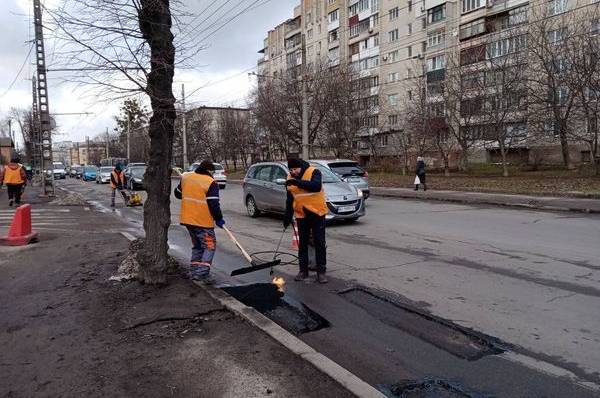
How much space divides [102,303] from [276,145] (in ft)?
155

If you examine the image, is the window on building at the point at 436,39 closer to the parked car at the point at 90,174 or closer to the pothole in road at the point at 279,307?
the parked car at the point at 90,174

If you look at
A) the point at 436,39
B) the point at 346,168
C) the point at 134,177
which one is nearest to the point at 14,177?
the point at 134,177

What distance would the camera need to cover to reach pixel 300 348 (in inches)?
167

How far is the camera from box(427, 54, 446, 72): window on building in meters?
51.5

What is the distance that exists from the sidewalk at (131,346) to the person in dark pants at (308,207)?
1630 millimetres

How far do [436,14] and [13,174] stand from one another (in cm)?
4687

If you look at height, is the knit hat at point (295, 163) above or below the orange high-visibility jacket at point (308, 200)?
above

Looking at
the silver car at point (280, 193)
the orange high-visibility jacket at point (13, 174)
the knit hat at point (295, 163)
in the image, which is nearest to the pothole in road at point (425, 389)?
the knit hat at point (295, 163)

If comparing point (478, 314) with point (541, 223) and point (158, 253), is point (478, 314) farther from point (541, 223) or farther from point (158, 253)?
point (541, 223)

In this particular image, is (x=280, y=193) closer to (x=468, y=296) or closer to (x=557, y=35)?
(x=468, y=296)

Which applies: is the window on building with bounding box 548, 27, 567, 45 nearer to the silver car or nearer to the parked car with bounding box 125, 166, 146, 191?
the silver car

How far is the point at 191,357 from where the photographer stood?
4.16 metres

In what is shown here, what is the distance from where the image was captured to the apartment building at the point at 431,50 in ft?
110

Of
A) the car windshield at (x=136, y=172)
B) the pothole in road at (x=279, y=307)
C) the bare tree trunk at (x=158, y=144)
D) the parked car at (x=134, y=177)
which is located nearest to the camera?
the pothole in road at (x=279, y=307)
